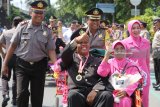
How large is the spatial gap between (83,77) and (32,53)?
109 centimetres

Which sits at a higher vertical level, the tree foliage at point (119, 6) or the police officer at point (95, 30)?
the police officer at point (95, 30)

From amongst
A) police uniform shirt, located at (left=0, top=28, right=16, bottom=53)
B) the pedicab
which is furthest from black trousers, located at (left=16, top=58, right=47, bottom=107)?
police uniform shirt, located at (left=0, top=28, right=16, bottom=53)

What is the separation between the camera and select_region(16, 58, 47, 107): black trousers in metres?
6.57

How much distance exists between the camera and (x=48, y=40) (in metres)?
6.81

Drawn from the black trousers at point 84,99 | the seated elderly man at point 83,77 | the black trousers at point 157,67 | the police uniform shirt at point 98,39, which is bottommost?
the black trousers at point 157,67

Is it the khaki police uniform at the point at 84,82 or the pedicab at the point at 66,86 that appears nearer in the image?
the khaki police uniform at the point at 84,82

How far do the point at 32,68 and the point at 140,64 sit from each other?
167 cm

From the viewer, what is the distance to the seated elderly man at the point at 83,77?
18.7ft

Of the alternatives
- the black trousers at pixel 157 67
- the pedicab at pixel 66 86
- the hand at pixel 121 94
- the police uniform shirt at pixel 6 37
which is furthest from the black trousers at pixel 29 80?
the black trousers at pixel 157 67

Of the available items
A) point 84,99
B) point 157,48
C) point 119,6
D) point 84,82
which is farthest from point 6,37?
point 119,6

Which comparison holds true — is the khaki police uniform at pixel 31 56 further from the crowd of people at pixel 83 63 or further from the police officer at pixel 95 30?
the police officer at pixel 95 30

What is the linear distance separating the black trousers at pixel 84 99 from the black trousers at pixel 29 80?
1028mm

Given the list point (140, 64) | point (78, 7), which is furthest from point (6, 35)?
point (78, 7)

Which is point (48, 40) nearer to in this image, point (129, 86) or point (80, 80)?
point (80, 80)
